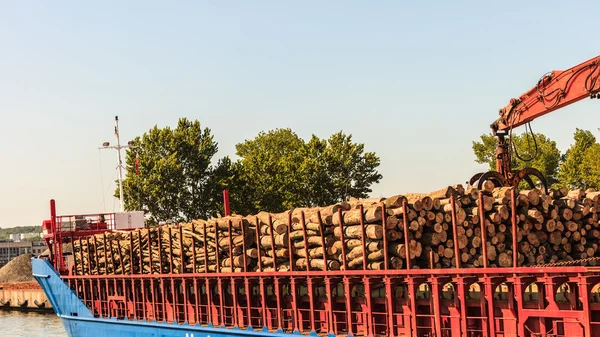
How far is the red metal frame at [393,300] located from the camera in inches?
487

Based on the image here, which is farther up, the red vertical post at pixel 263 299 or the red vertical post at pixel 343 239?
the red vertical post at pixel 343 239

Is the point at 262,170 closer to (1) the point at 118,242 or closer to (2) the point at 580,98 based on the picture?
(1) the point at 118,242

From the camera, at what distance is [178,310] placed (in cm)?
2183

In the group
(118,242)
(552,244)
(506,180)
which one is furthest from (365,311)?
(118,242)

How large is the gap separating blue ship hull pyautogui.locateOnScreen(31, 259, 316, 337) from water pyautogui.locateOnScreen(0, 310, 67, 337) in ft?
27.8

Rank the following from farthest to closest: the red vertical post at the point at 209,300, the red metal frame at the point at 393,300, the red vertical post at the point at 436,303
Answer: the red vertical post at the point at 209,300 < the red vertical post at the point at 436,303 < the red metal frame at the point at 393,300

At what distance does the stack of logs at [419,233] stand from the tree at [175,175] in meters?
40.5

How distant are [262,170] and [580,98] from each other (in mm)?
49035

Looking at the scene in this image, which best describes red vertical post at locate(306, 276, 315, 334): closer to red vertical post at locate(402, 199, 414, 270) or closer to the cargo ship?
the cargo ship

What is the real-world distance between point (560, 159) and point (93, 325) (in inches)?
1871

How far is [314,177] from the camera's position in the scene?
6312cm

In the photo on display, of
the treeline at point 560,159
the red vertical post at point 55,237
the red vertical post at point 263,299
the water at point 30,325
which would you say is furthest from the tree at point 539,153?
the red vertical post at point 263,299

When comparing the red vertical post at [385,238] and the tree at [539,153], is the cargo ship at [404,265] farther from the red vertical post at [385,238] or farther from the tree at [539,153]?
the tree at [539,153]

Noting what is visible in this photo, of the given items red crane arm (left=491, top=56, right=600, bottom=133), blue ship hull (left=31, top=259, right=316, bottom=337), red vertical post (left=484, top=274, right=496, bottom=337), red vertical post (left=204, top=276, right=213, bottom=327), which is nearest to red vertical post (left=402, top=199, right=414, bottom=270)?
red vertical post (left=484, top=274, right=496, bottom=337)
